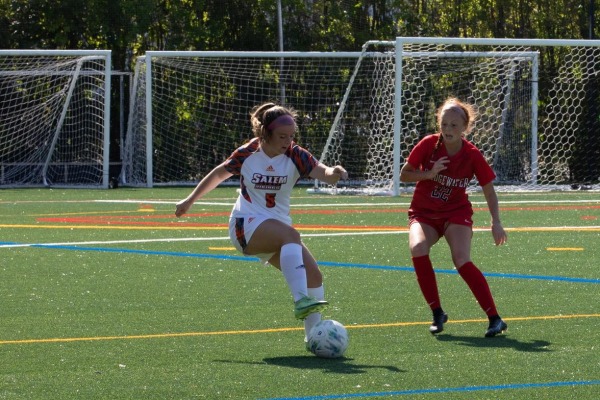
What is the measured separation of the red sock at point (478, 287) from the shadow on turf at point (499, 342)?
0.32 metres

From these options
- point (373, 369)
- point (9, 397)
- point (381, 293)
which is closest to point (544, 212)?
point (381, 293)

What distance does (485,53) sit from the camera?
976 inches

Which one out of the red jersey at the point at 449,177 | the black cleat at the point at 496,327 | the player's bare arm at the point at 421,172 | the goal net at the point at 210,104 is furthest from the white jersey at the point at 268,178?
the goal net at the point at 210,104

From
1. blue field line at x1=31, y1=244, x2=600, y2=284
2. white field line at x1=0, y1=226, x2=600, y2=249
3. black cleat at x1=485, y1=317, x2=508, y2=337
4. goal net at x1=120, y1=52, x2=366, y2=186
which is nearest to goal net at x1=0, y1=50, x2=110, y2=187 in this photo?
goal net at x1=120, y1=52, x2=366, y2=186

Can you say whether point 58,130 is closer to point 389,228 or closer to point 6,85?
point 6,85

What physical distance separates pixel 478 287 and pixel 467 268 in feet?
0.46

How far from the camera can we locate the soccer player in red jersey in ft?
25.5

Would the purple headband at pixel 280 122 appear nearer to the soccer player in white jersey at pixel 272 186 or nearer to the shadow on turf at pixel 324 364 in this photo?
the soccer player in white jersey at pixel 272 186

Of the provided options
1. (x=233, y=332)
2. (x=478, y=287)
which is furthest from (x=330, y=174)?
(x=478, y=287)

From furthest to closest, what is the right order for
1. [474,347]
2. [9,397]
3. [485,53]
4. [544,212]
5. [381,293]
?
[485,53] < [544,212] < [381,293] < [474,347] < [9,397]

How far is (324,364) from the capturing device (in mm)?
6441

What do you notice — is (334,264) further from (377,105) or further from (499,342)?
(377,105)

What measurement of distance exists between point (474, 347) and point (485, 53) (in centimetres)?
1842

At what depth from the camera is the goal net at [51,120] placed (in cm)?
2652
